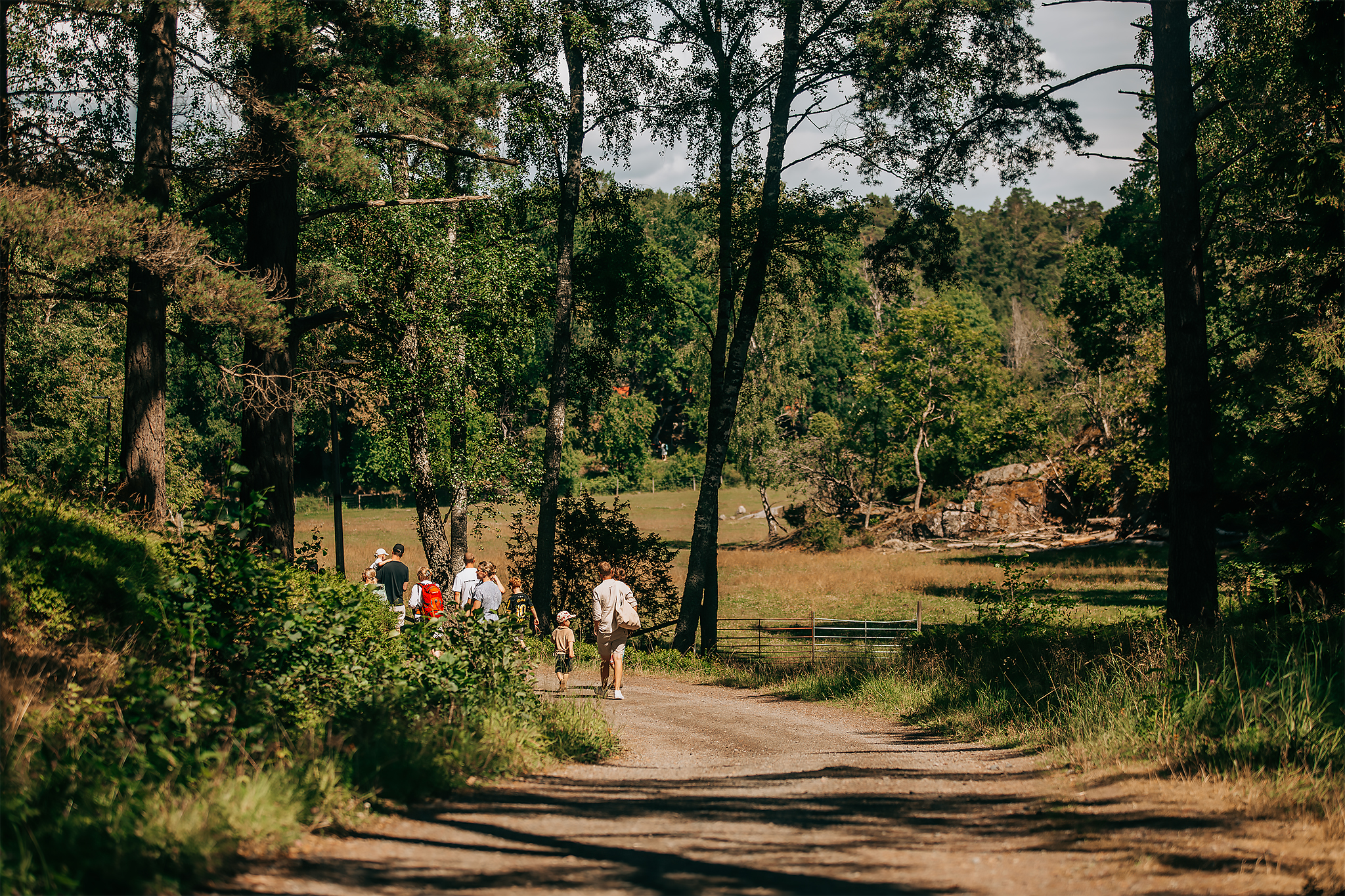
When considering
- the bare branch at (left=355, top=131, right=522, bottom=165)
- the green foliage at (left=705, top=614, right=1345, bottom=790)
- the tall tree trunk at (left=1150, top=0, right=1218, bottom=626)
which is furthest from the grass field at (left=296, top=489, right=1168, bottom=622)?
the bare branch at (left=355, top=131, right=522, bottom=165)

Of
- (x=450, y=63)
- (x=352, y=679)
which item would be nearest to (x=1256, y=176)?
(x=450, y=63)

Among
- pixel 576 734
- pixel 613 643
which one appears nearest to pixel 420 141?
pixel 613 643

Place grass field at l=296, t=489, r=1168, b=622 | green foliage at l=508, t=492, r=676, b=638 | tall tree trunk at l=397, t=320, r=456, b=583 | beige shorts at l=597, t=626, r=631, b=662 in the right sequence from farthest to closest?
grass field at l=296, t=489, r=1168, b=622 → green foliage at l=508, t=492, r=676, b=638 → tall tree trunk at l=397, t=320, r=456, b=583 → beige shorts at l=597, t=626, r=631, b=662

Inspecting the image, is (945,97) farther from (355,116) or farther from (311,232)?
(311,232)

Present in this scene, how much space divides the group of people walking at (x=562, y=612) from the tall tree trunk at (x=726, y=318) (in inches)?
228

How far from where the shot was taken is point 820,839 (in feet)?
18.1

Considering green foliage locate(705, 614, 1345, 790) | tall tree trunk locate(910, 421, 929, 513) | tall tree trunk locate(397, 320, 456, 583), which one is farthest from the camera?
tall tree trunk locate(910, 421, 929, 513)

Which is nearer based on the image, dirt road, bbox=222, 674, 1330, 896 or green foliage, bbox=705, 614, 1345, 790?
dirt road, bbox=222, 674, 1330, 896

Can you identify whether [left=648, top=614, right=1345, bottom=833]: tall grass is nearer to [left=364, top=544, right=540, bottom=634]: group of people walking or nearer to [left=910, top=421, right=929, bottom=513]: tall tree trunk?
[left=364, top=544, right=540, bottom=634]: group of people walking

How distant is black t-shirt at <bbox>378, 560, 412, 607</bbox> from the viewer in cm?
1452

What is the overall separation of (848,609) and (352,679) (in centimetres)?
2711

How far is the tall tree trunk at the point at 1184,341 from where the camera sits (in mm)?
12094

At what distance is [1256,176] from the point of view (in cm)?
1659

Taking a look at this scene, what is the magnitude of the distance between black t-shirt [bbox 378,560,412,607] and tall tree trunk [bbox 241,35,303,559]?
52.3 inches
